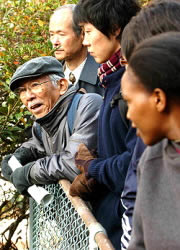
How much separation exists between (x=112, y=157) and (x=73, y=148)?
0.46 meters

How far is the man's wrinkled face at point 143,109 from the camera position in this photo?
1.65m

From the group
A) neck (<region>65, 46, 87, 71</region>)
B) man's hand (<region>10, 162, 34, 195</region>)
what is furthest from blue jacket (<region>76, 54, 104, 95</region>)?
man's hand (<region>10, 162, 34, 195</region>)

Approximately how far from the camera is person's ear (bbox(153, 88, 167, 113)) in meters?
1.60

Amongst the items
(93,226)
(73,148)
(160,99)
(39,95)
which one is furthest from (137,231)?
(39,95)

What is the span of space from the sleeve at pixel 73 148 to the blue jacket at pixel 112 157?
0.23 metres

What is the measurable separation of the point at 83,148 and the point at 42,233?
89cm

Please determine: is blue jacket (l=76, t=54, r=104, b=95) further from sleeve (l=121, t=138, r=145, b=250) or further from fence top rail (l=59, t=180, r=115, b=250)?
sleeve (l=121, t=138, r=145, b=250)

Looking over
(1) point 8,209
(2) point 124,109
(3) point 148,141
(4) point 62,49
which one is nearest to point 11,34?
(4) point 62,49

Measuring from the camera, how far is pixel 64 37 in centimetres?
419

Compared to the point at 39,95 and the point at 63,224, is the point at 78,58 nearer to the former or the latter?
the point at 39,95

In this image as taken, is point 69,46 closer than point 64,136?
No

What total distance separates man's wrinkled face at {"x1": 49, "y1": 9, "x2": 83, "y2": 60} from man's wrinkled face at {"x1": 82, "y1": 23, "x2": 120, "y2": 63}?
50.0 inches

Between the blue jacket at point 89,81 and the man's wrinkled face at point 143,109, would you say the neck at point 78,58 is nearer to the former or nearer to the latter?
the blue jacket at point 89,81

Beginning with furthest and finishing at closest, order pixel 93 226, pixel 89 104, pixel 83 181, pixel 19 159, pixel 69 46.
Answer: pixel 69 46, pixel 19 159, pixel 89 104, pixel 83 181, pixel 93 226
